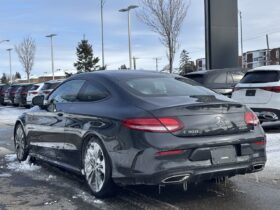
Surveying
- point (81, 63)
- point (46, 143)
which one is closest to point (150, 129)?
point (46, 143)

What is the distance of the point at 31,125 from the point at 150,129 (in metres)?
3.27

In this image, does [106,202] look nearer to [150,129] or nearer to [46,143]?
[150,129]

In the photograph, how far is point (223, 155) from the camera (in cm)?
494

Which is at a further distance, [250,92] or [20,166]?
[250,92]

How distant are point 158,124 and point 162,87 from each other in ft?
3.18

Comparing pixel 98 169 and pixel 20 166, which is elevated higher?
pixel 98 169

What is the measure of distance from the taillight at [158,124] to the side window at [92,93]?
91 centimetres

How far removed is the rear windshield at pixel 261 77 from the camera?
1029 centimetres

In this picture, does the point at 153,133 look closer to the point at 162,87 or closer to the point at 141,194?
the point at 162,87

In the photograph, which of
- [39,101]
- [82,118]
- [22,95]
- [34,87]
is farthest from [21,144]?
[22,95]

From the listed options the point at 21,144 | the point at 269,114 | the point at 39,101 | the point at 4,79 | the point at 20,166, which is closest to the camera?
the point at 39,101

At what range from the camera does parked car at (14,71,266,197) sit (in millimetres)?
4766

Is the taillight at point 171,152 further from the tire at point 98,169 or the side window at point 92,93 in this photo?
the side window at point 92,93

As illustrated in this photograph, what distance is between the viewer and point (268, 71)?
10430mm
